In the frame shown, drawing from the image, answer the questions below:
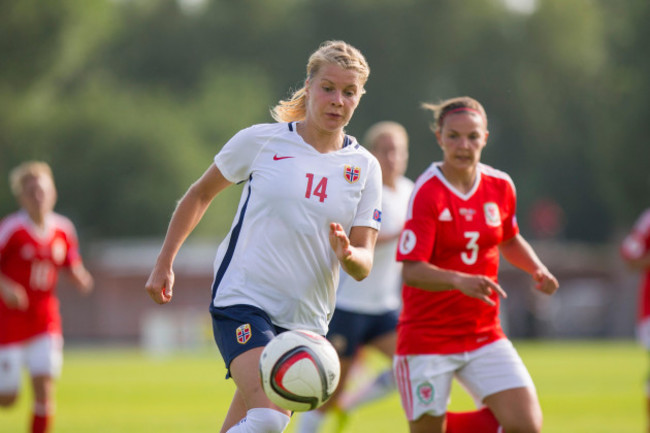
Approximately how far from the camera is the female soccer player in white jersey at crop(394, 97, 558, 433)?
6.76 metres

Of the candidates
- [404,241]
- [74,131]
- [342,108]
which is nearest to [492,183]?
[404,241]

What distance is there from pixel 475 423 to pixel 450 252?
107 cm

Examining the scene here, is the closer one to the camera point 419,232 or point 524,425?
point 524,425

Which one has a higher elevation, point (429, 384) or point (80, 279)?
point (80, 279)

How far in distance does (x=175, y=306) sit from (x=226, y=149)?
1625 inches

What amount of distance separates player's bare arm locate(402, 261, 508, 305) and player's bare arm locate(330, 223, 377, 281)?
0.59 meters

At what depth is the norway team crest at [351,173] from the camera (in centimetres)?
600

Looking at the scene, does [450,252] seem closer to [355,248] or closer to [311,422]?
[355,248]

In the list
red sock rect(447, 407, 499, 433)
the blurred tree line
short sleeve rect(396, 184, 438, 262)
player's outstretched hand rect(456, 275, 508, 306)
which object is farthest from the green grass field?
the blurred tree line

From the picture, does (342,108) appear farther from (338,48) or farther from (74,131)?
(74,131)

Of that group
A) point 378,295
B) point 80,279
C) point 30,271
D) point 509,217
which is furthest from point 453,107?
point 30,271

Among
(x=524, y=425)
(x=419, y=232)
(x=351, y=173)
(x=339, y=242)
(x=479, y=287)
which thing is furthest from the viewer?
(x=419, y=232)

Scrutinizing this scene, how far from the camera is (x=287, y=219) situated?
5855 mm

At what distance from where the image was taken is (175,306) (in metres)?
46.7
